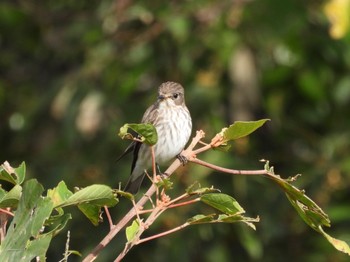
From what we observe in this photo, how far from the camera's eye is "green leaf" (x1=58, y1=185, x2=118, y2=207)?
7.95ft

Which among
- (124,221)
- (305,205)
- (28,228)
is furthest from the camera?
(305,205)

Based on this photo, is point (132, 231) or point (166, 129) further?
point (166, 129)

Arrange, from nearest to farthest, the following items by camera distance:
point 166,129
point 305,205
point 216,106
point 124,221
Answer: point 124,221 < point 305,205 < point 166,129 < point 216,106

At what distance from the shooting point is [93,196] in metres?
2.45

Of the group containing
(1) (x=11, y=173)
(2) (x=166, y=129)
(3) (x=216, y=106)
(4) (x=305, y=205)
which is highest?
(1) (x=11, y=173)

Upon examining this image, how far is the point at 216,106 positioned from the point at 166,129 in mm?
2212

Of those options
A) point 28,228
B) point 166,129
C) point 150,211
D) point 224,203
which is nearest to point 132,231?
point 150,211

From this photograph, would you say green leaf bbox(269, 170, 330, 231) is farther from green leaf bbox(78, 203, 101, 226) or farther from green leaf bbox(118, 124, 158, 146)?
green leaf bbox(78, 203, 101, 226)

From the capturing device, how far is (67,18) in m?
8.63

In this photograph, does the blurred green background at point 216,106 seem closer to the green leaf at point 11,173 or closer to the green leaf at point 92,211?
the green leaf at point 92,211

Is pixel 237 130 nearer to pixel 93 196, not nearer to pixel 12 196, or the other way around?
pixel 93 196

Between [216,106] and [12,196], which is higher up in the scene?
[12,196]

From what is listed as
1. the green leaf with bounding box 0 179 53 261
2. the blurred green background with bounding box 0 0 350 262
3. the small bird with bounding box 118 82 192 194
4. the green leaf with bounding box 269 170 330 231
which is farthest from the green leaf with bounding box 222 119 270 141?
the blurred green background with bounding box 0 0 350 262

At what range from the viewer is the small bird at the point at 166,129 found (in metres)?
5.07
